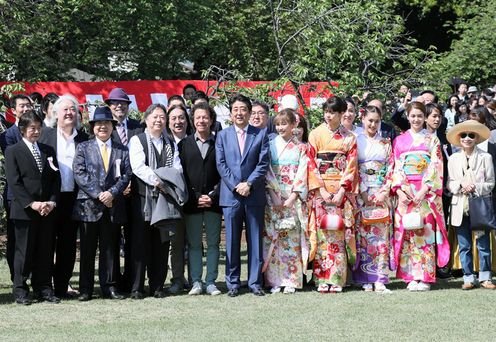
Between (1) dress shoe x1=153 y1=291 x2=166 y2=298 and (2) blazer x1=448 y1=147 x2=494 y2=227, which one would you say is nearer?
(1) dress shoe x1=153 y1=291 x2=166 y2=298

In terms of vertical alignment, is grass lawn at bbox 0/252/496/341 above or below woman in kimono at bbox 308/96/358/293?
below

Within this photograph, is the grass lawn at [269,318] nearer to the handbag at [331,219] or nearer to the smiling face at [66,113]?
the handbag at [331,219]

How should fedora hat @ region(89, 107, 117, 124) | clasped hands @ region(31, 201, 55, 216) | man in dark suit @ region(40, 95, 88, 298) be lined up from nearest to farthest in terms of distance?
clasped hands @ region(31, 201, 55, 216), fedora hat @ region(89, 107, 117, 124), man in dark suit @ region(40, 95, 88, 298)

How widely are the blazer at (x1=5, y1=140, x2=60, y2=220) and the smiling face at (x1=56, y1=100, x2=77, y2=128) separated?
54 cm

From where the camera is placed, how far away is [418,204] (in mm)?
9172

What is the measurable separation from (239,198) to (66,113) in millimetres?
1836

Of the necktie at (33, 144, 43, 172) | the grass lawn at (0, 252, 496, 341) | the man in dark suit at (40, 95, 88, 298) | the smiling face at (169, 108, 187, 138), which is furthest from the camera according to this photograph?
the smiling face at (169, 108, 187, 138)

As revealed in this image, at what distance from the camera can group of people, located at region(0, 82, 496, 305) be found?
8641 millimetres

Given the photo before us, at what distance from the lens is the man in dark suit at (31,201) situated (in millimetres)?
8406

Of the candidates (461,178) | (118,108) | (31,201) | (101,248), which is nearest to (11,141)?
(31,201)

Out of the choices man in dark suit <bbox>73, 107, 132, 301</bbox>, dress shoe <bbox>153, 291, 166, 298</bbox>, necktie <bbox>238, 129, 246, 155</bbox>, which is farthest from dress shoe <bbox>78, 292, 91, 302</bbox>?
necktie <bbox>238, 129, 246, 155</bbox>

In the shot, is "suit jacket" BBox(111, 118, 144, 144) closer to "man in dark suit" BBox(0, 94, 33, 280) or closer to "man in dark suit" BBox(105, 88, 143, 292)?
"man in dark suit" BBox(105, 88, 143, 292)

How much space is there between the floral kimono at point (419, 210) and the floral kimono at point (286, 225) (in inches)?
37.5

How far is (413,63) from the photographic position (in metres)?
12.4
